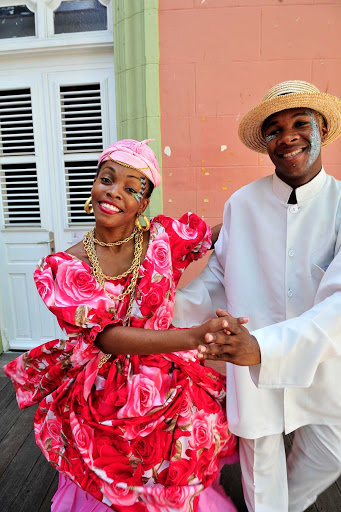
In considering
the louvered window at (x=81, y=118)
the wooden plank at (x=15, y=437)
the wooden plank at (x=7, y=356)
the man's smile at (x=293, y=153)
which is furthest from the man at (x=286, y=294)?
the wooden plank at (x=7, y=356)

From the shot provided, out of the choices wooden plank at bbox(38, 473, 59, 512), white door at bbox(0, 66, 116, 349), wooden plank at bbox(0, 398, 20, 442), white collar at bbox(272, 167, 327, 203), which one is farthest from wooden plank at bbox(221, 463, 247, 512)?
white door at bbox(0, 66, 116, 349)

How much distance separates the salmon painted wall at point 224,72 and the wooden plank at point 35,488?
199cm

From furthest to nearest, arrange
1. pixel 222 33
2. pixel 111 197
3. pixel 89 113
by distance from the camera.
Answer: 1. pixel 89 113
2. pixel 222 33
3. pixel 111 197

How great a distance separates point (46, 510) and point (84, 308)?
127 centimetres

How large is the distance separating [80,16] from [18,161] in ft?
4.23

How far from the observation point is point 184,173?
2.82m

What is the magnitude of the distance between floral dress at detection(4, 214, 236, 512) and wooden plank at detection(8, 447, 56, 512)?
0.56 m

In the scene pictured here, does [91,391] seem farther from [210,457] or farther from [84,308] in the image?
[210,457]

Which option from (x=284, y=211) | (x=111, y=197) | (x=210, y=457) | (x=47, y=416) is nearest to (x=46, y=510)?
(x=47, y=416)

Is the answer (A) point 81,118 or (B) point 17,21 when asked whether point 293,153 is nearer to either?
(A) point 81,118

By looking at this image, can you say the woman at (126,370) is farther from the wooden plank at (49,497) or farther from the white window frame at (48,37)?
the white window frame at (48,37)

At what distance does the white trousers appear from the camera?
1664 mm

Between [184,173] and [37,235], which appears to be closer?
[184,173]

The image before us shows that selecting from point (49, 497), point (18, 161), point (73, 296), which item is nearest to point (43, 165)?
point (18, 161)
